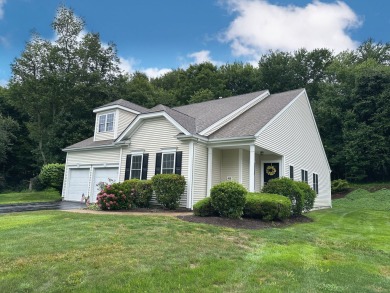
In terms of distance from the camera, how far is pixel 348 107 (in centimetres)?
3123

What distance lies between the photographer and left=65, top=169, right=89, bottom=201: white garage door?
19.5 metres

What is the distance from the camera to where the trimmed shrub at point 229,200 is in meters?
10.0

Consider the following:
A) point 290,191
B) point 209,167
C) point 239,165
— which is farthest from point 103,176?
point 290,191

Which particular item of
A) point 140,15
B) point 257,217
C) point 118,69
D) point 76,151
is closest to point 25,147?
point 118,69

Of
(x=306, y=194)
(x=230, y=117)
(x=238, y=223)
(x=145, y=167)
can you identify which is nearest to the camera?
(x=238, y=223)

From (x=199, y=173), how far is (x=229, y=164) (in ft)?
6.50

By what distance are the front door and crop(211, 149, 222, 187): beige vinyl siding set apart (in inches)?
106

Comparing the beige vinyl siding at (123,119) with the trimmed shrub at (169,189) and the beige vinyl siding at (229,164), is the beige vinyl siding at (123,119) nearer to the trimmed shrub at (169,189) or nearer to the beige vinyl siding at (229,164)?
the trimmed shrub at (169,189)

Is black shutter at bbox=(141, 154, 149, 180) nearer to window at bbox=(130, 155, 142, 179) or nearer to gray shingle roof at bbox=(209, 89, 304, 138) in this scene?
window at bbox=(130, 155, 142, 179)

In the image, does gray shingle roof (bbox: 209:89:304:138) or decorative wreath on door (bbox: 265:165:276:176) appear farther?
decorative wreath on door (bbox: 265:165:276:176)

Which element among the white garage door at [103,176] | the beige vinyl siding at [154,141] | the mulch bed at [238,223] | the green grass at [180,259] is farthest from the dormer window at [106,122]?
the green grass at [180,259]

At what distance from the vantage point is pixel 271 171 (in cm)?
1563

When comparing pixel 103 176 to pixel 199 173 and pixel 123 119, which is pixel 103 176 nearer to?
pixel 123 119

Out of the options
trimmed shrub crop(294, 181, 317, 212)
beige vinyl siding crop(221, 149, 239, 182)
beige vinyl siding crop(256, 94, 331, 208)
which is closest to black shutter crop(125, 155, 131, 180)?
beige vinyl siding crop(221, 149, 239, 182)
